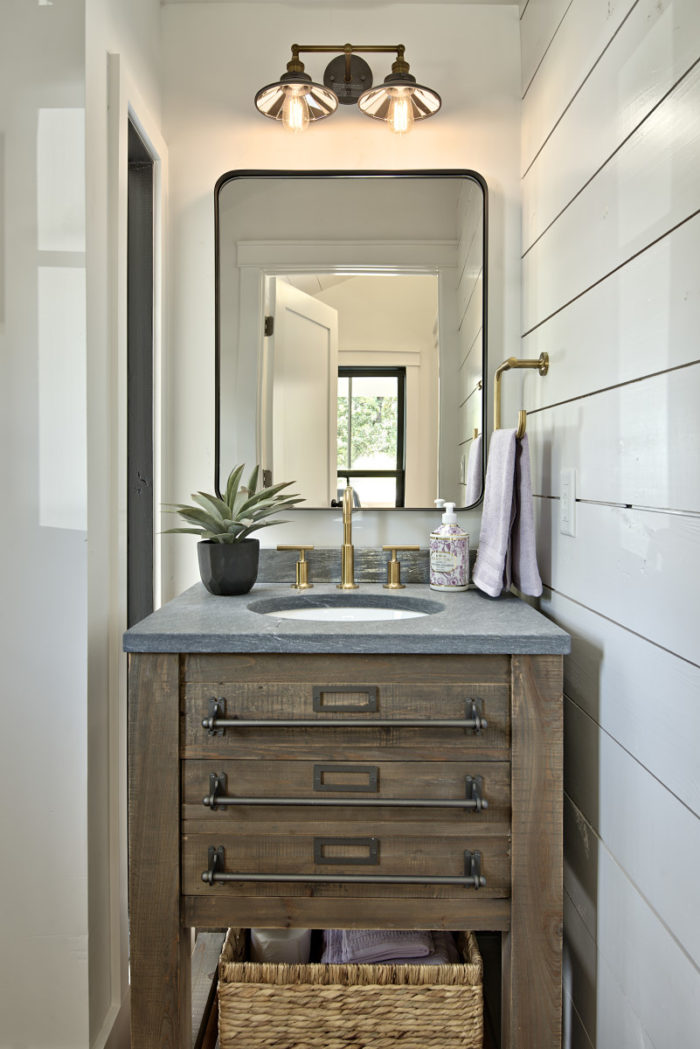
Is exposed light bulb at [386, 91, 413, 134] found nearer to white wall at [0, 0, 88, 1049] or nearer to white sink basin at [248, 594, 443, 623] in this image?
white wall at [0, 0, 88, 1049]

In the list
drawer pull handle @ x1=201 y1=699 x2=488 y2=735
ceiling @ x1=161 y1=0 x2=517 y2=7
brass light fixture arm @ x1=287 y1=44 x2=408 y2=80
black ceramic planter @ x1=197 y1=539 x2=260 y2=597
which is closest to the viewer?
drawer pull handle @ x1=201 y1=699 x2=488 y2=735

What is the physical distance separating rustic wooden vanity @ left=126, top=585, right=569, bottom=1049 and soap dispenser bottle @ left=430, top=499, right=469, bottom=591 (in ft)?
1.37

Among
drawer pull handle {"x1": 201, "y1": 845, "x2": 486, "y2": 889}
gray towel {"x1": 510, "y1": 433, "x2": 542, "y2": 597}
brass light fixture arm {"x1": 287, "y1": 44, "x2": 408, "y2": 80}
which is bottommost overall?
drawer pull handle {"x1": 201, "y1": 845, "x2": 486, "y2": 889}

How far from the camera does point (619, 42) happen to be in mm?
1081

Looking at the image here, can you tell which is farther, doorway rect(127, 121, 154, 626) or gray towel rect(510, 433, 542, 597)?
doorway rect(127, 121, 154, 626)

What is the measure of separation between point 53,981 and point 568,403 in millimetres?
1408

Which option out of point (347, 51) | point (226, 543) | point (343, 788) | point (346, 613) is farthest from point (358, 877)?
point (347, 51)

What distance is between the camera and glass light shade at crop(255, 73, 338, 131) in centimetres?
164

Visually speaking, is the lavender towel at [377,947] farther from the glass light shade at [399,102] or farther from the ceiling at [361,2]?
the ceiling at [361,2]

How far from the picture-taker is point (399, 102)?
1657mm

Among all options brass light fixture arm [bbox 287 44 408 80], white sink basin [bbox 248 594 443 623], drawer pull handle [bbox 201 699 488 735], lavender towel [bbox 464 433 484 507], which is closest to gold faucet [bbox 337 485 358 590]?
A: white sink basin [bbox 248 594 443 623]

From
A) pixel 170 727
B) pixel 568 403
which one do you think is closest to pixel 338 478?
pixel 568 403

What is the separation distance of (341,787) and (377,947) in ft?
1.52

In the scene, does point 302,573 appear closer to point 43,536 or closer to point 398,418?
point 398,418
